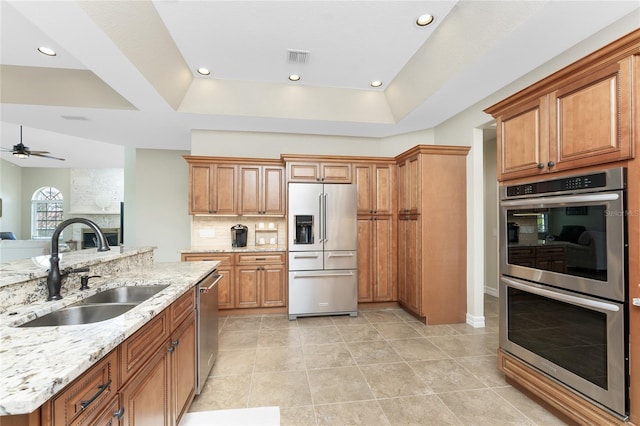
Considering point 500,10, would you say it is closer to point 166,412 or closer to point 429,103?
point 429,103

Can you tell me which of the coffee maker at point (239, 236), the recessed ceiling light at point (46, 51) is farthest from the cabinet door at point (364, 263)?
the recessed ceiling light at point (46, 51)

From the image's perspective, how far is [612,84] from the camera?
1.53m

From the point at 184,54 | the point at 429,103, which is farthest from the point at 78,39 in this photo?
the point at 429,103

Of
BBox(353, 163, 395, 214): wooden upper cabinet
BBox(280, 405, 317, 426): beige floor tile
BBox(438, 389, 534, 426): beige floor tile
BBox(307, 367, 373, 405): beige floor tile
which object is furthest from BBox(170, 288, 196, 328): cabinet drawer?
BBox(353, 163, 395, 214): wooden upper cabinet

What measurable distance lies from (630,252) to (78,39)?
387 cm

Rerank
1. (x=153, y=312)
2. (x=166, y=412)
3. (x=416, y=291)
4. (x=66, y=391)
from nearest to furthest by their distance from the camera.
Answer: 1. (x=66, y=391)
2. (x=153, y=312)
3. (x=166, y=412)
4. (x=416, y=291)

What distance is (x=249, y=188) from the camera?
4246mm

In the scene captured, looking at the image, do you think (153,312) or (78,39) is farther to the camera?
(78,39)

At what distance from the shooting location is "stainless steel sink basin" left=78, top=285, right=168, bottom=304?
1837 mm

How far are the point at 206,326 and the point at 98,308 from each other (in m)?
0.85

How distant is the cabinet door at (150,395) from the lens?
1216 millimetres

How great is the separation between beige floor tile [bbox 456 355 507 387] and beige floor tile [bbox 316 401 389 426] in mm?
1046

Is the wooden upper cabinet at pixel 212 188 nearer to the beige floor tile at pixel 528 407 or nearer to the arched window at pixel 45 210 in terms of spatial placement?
the beige floor tile at pixel 528 407

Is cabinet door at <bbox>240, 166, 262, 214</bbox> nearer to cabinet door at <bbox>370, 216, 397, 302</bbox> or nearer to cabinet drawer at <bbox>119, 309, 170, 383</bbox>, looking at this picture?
cabinet door at <bbox>370, 216, 397, 302</bbox>
